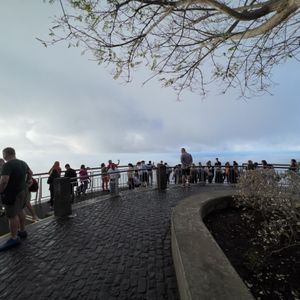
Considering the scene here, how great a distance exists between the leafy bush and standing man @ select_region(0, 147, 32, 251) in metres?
4.95

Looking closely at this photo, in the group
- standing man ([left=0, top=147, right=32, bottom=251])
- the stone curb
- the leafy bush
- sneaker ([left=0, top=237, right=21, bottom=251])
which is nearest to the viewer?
the stone curb

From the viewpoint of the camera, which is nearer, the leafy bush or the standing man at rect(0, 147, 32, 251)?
the leafy bush

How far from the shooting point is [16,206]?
568 cm

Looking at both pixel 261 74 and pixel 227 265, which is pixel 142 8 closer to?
pixel 261 74

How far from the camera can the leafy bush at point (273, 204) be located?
4.80 metres

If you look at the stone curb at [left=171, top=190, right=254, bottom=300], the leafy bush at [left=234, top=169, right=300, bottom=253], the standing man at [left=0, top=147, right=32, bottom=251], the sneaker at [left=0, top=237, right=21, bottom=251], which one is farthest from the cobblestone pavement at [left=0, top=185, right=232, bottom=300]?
the leafy bush at [left=234, top=169, right=300, bottom=253]

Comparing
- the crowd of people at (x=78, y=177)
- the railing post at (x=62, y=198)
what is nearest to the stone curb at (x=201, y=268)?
the crowd of people at (x=78, y=177)

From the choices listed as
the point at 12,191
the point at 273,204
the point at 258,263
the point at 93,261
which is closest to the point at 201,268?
the point at 258,263

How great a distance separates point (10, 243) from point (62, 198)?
2.63 meters

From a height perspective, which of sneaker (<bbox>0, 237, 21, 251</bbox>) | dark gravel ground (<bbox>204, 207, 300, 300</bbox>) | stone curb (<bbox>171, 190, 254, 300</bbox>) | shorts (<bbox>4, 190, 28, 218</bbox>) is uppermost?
shorts (<bbox>4, 190, 28, 218</bbox>)

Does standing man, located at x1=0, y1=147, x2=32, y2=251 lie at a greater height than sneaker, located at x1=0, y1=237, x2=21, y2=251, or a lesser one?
greater

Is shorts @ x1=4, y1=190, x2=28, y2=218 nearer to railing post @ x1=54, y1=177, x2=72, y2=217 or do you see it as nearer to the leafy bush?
railing post @ x1=54, y1=177, x2=72, y2=217

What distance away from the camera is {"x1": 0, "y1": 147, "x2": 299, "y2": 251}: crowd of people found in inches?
220

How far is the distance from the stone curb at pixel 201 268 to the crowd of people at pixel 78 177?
3.19 metres
